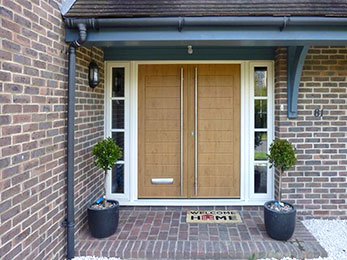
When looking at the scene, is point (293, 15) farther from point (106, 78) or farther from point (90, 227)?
point (90, 227)

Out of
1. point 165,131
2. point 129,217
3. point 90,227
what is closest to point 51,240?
point 90,227

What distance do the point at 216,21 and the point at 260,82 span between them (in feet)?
5.60

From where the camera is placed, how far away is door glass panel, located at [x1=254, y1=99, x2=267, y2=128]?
13.6 ft

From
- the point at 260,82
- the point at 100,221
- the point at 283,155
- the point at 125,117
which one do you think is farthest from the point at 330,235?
the point at 125,117

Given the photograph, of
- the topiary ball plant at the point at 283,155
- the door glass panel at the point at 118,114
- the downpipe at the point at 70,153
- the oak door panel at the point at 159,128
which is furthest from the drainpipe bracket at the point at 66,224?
the topiary ball plant at the point at 283,155

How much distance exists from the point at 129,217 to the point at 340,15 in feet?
11.5

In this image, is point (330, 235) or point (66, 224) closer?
point (66, 224)

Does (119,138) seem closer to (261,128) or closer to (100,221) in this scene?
(100,221)

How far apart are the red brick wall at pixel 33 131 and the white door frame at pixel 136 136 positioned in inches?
39.1

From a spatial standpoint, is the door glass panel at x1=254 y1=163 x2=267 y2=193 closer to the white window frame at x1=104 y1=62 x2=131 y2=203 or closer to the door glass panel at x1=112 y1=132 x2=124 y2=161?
the white window frame at x1=104 y1=62 x2=131 y2=203

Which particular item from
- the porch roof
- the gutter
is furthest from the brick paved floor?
the porch roof

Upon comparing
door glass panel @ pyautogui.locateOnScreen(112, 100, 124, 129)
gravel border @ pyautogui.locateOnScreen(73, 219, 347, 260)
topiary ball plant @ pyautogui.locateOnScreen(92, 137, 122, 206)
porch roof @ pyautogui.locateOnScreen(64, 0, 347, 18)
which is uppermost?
porch roof @ pyautogui.locateOnScreen(64, 0, 347, 18)

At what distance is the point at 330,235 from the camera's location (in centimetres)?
332

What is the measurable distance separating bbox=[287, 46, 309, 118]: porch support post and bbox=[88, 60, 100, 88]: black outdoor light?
104 inches
